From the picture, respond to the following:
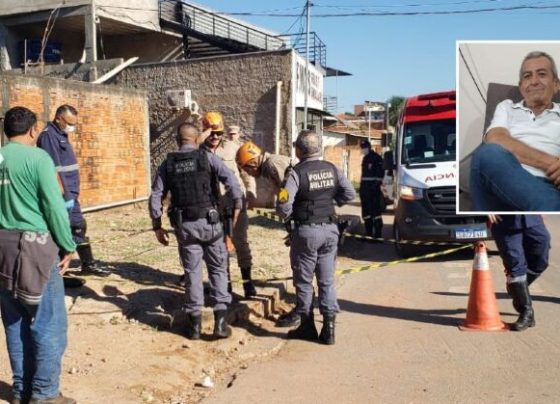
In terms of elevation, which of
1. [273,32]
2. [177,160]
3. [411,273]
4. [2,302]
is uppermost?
[273,32]

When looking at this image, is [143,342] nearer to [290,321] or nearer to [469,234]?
[290,321]

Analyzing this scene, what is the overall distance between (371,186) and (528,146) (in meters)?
7.21

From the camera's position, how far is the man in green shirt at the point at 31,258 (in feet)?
12.5

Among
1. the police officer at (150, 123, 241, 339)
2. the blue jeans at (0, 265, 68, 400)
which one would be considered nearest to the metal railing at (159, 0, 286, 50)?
the police officer at (150, 123, 241, 339)

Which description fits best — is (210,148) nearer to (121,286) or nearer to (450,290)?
(121,286)

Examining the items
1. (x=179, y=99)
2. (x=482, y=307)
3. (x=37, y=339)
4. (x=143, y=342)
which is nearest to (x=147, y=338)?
(x=143, y=342)

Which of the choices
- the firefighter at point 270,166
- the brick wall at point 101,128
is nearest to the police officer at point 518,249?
the firefighter at point 270,166

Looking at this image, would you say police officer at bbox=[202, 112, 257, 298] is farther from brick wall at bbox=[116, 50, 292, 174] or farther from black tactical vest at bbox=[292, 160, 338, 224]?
brick wall at bbox=[116, 50, 292, 174]

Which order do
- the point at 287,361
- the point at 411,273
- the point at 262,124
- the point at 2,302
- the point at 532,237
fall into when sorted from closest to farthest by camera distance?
the point at 2,302 < the point at 287,361 < the point at 532,237 < the point at 411,273 < the point at 262,124

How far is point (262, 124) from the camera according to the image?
16609 mm

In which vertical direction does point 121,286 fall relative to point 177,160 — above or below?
below

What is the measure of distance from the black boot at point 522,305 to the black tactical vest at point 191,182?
3.09 m

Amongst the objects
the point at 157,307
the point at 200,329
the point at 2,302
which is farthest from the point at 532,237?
the point at 2,302

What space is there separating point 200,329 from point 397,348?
1.82 m
